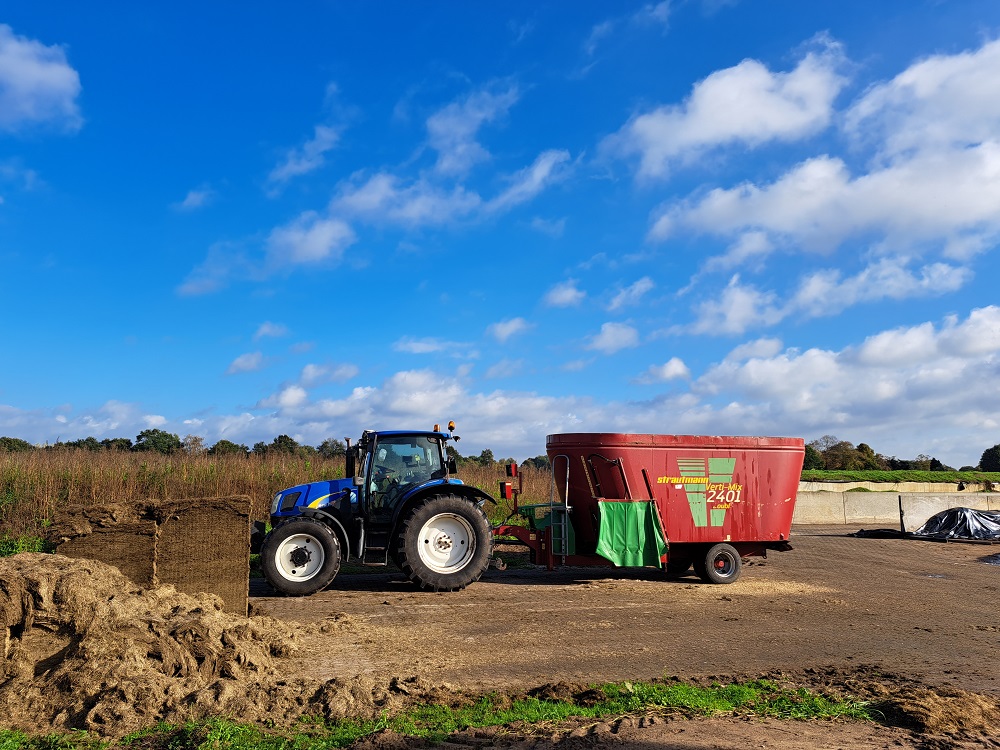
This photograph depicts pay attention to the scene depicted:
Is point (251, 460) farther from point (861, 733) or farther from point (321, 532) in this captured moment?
point (861, 733)

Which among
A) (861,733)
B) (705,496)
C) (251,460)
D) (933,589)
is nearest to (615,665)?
(861,733)

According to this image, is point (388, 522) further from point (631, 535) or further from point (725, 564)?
point (725, 564)

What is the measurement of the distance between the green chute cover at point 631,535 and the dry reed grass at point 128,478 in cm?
558

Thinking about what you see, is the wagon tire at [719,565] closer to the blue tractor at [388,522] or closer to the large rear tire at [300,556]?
the blue tractor at [388,522]

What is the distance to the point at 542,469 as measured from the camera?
76.2 ft

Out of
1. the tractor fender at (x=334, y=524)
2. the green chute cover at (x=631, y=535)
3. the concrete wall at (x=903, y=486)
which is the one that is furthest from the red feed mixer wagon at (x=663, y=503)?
the concrete wall at (x=903, y=486)

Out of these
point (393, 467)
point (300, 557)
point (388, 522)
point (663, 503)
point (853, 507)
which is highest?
point (393, 467)

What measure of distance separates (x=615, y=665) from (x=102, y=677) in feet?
13.3

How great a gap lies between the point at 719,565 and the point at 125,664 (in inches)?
342

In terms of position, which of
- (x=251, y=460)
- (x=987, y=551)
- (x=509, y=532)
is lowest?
(x=987, y=551)

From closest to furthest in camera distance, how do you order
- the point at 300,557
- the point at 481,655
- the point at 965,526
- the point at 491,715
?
the point at 491,715
the point at 481,655
the point at 300,557
the point at 965,526

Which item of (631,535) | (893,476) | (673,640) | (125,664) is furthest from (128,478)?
(893,476)

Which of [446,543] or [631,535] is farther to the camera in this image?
[631,535]

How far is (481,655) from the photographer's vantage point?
6781 millimetres
